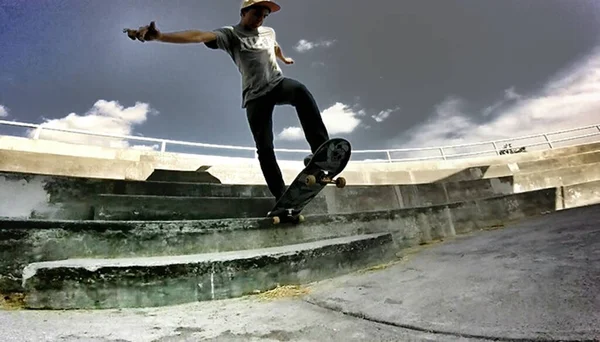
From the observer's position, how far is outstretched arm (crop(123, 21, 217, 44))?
2.06m

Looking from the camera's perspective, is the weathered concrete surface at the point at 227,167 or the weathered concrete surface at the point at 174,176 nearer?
the weathered concrete surface at the point at 227,167

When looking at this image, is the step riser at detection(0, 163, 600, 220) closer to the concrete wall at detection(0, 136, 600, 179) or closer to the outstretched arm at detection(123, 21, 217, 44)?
the concrete wall at detection(0, 136, 600, 179)

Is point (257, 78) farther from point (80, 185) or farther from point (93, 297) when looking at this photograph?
point (93, 297)

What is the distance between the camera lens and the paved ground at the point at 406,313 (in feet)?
3.64

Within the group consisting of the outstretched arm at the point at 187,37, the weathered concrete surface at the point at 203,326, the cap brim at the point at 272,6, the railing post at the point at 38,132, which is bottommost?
the weathered concrete surface at the point at 203,326

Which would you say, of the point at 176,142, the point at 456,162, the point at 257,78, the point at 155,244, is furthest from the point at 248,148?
the point at 456,162

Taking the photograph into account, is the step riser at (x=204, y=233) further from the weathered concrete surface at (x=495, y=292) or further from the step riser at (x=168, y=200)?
the weathered concrete surface at (x=495, y=292)

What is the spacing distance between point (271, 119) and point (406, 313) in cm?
219

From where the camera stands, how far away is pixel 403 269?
2365 mm

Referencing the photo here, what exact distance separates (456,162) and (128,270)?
9.54 m

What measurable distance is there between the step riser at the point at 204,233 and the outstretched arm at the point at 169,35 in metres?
1.38

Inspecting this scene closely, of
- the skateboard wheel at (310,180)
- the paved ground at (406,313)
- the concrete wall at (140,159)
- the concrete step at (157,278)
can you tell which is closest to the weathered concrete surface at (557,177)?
the concrete wall at (140,159)

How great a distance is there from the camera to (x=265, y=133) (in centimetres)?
295

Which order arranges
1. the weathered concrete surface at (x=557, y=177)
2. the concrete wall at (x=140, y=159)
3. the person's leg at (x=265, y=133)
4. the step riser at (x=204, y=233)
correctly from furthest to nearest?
1. the weathered concrete surface at (x=557, y=177)
2. the concrete wall at (x=140, y=159)
3. the person's leg at (x=265, y=133)
4. the step riser at (x=204, y=233)
